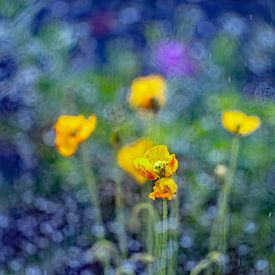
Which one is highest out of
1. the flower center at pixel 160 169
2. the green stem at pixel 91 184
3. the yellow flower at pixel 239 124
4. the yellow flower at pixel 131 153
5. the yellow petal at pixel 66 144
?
the flower center at pixel 160 169

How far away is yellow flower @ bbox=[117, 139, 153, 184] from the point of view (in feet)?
4.78

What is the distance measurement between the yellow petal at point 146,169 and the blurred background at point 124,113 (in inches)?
10.9

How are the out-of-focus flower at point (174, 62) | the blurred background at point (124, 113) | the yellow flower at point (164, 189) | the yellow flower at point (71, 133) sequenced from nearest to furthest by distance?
the yellow flower at point (164, 189) < the yellow flower at point (71, 133) < the blurred background at point (124, 113) < the out-of-focus flower at point (174, 62)

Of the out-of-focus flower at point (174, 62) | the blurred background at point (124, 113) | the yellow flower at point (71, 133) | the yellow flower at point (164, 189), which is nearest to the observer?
the yellow flower at point (164, 189)

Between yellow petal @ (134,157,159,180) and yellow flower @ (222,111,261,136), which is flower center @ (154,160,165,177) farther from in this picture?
yellow flower @ (222,111,261,136)

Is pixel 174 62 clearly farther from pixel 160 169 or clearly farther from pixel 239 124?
pixel 160 169

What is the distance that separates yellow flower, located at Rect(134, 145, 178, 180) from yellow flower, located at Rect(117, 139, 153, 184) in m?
0.19

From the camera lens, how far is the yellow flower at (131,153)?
1.46m

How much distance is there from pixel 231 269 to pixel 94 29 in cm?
60

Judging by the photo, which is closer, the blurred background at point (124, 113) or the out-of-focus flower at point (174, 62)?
the blurred background at point (124, 113)

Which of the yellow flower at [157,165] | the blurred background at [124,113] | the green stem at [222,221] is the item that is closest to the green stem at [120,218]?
the blurred background at [124,113]

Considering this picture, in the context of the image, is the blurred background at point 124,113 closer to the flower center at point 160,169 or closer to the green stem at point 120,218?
the green stem at point 120,218

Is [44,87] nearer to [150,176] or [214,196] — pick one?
[214,196]

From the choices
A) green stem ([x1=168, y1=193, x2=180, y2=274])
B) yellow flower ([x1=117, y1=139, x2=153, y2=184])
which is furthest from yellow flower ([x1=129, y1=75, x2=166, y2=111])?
green stem ([x1=168, y1=193, x2=180, y2=274])
